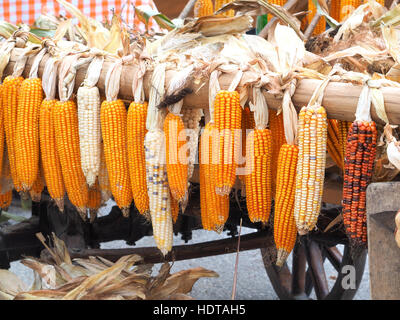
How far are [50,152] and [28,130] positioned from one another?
4.0 inches

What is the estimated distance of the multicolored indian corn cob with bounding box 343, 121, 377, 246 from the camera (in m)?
1.26

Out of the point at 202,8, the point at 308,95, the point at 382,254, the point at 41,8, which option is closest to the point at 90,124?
the point at 308,95

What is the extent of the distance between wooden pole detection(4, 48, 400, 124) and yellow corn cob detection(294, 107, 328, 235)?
5 centimetres

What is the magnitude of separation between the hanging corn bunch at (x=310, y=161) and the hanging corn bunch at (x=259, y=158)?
13cm

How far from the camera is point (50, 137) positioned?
1756mm

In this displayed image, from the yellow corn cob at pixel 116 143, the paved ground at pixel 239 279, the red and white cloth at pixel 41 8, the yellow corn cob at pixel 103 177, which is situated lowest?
the paved ground at pixel 239 279

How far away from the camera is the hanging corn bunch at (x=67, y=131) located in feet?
5.66

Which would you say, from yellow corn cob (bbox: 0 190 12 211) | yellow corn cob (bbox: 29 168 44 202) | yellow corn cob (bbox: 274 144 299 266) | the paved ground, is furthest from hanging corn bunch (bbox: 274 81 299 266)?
the paved ground

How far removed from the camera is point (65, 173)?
69.4 inches

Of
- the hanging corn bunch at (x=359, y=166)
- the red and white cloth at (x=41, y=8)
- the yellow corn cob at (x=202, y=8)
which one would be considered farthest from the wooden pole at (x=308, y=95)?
the red and white cloth at (x=41, y=8)

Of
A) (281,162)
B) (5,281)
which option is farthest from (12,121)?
(281,162)

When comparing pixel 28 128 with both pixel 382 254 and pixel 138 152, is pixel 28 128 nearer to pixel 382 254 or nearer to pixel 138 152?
pixel 138 152

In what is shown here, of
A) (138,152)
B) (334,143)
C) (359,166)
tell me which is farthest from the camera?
(138,152)

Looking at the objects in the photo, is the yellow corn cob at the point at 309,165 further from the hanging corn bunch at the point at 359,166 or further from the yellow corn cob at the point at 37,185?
the yellow corn cob at the point at 37,185
